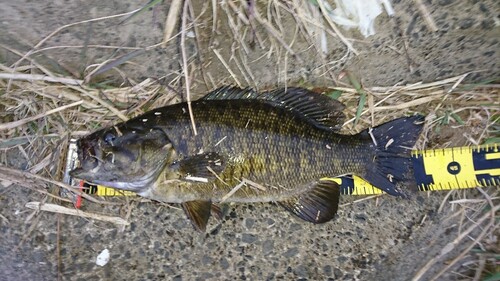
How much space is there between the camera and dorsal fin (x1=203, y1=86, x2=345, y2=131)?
2836mm

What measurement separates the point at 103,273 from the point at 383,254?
1724mm

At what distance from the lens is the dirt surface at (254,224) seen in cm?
300

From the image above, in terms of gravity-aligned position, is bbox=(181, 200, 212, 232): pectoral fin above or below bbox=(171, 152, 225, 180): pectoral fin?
below

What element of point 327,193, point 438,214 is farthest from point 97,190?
point 438,214

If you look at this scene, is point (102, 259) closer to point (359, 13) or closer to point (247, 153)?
point (247, 153)

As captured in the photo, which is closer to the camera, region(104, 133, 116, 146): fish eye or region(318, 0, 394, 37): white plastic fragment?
region(104, 133, 116, 146): fish eye

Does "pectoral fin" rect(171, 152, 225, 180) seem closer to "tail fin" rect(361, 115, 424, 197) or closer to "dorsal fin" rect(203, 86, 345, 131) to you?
"dorsal fin" rect(203, 86, 345, 131)

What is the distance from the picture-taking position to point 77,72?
3.01m

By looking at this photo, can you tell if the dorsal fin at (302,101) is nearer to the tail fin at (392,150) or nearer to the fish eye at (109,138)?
the tail fin at (392,150)

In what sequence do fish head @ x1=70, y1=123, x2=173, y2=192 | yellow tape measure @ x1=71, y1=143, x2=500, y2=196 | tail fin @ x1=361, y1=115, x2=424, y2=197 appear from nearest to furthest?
1. fish head @ x1=70, y1=123, x2=173, y2=192
2. tail fin @ x1=361, y1=115, x2=424, y2=197
3. yellow tape measure @ x1=71, y1=143, x2=500, y2=196

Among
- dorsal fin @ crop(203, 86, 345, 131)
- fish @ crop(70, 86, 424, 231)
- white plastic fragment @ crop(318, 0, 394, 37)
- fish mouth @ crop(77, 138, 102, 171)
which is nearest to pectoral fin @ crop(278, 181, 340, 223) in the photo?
fish @ crop(70, 86, 424, 231)

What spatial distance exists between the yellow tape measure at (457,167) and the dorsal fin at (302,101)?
37 centimetres

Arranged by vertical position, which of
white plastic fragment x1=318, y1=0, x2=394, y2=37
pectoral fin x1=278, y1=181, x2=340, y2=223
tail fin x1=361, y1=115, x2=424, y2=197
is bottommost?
pectoral fin x1=278, y1=181, x2=340, y2=223

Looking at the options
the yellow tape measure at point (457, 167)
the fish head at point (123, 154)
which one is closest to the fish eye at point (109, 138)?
the fish head at point (123, 154)
